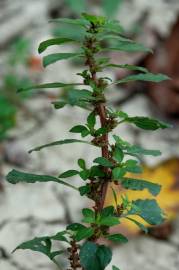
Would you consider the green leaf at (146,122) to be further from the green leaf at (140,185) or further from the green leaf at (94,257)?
the green leaf at (94,257)

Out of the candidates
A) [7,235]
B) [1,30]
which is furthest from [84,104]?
[1,30]

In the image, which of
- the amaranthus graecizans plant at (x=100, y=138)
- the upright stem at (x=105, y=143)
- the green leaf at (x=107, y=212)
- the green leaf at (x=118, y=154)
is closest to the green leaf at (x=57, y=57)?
the amaranthus graecizans plant at (x=100, y=138)

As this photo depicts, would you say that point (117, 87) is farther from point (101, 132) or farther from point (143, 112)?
point (101, 132)

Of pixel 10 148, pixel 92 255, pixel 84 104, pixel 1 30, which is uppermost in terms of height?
pixel 1 30

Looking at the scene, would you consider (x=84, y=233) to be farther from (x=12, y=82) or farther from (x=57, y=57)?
(x=12, y=82)

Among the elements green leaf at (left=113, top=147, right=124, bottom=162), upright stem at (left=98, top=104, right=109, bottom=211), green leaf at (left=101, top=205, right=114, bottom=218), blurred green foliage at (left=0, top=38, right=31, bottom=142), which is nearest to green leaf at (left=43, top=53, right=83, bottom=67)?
upright stem at (left=98, top=104, right=109, bottom=211)

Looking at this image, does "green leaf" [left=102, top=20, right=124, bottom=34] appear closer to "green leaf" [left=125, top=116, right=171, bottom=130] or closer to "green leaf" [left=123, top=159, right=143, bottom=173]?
"green leaf" [left=125, top=116, right=171, bottom=130]
